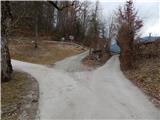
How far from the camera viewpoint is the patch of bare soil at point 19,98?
11.1 meters

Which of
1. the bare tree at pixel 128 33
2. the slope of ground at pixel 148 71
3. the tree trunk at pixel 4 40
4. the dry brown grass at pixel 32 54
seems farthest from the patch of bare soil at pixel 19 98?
the dry brown grass at pixel 32 54

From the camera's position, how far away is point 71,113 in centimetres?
1084

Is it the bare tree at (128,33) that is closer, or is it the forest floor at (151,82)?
the forest floor at (151,82)

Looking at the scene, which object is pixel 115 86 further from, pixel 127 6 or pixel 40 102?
pixel 127 6

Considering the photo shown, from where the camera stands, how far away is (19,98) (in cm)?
1346

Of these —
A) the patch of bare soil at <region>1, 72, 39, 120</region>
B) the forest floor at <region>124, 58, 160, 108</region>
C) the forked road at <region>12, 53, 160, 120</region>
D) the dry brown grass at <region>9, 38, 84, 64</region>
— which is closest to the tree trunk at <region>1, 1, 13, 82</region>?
the patch of bare soil at <region>1, 72, 39, 120</region>

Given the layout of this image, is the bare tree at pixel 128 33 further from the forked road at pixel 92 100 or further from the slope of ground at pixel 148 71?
the forked road at pixel 92 100

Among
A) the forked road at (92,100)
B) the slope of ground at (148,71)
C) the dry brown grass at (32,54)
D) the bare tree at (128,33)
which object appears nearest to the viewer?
the forked road at (92,100)

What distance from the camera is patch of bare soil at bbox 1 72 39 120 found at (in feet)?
36.6

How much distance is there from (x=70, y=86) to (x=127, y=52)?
9.23m

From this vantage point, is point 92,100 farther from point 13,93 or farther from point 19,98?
point 13,93

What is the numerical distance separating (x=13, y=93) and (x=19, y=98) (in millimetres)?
A: 1180

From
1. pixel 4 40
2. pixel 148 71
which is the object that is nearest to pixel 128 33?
pixel 148 71

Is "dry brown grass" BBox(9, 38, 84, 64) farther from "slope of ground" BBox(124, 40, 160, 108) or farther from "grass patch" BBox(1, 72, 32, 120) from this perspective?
"grass patch" BBox(1, 72, 32, 120)
